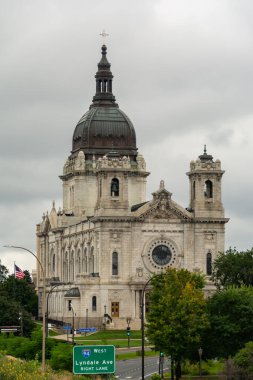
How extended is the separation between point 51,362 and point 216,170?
8285 centimetres

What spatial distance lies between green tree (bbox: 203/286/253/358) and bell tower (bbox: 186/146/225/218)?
68.1 m

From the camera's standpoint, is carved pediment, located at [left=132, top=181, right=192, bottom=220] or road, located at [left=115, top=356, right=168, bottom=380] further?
carved pediment, located at [left=132, top=181, right=192, bottom=220]

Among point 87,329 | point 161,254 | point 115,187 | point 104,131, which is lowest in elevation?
point 87,329

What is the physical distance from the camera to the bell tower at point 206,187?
584 ft

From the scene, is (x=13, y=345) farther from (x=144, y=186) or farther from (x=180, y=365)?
A: (x=144, y=186)

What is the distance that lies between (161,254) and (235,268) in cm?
2419

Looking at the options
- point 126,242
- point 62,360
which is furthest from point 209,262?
point 62,360

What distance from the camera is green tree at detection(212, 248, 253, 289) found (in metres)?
152

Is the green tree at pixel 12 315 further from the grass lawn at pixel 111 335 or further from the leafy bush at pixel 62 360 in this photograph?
the leafy bush at pixel 62 360

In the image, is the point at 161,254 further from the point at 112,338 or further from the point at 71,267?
the point at 112,338

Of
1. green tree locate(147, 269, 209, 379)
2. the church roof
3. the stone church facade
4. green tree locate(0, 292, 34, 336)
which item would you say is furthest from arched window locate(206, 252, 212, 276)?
green tree locate(147, 269, 209, 379)

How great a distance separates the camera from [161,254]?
176500 millimetres

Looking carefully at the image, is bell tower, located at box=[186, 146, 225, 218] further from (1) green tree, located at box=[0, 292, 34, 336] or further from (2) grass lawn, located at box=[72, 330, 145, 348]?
(1) green tree, located at box=[0, 292, 34, 336]

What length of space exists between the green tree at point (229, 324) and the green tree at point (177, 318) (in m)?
1.07
